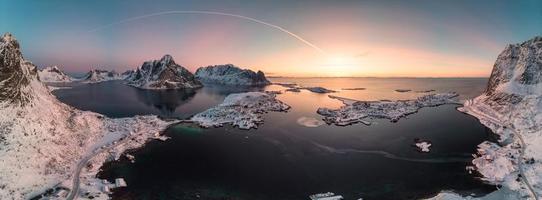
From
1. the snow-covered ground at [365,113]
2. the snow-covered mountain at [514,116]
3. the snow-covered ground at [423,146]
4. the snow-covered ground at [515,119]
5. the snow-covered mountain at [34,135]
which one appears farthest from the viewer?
the snow-covered ground at [365,113]

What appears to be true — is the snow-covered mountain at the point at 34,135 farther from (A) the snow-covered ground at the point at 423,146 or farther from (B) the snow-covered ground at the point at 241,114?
(A) the snow-covered ground at the point at 423,146

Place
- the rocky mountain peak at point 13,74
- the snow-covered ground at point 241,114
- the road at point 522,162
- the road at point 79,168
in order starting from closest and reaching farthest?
the road at point 79,168, the road at point 522,162, the rocky mountain peak at point 13,74, the snow-covered ground at point 241,114

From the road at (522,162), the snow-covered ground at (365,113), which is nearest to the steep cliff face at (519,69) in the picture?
the snow-covered ground at (365,113)

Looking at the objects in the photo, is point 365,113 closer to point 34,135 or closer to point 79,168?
point 79,168

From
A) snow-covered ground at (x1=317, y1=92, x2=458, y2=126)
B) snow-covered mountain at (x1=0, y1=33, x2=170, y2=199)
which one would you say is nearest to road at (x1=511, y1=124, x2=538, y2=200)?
snow-covered ground at (x1=317, y1=92, x2=458, y2=126)

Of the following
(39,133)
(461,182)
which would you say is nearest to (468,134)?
(461,182)

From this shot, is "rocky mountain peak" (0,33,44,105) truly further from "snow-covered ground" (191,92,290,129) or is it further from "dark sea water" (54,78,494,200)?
"snow-covered ground" (191,92,290,129)

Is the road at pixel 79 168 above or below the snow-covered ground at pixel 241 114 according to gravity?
below
